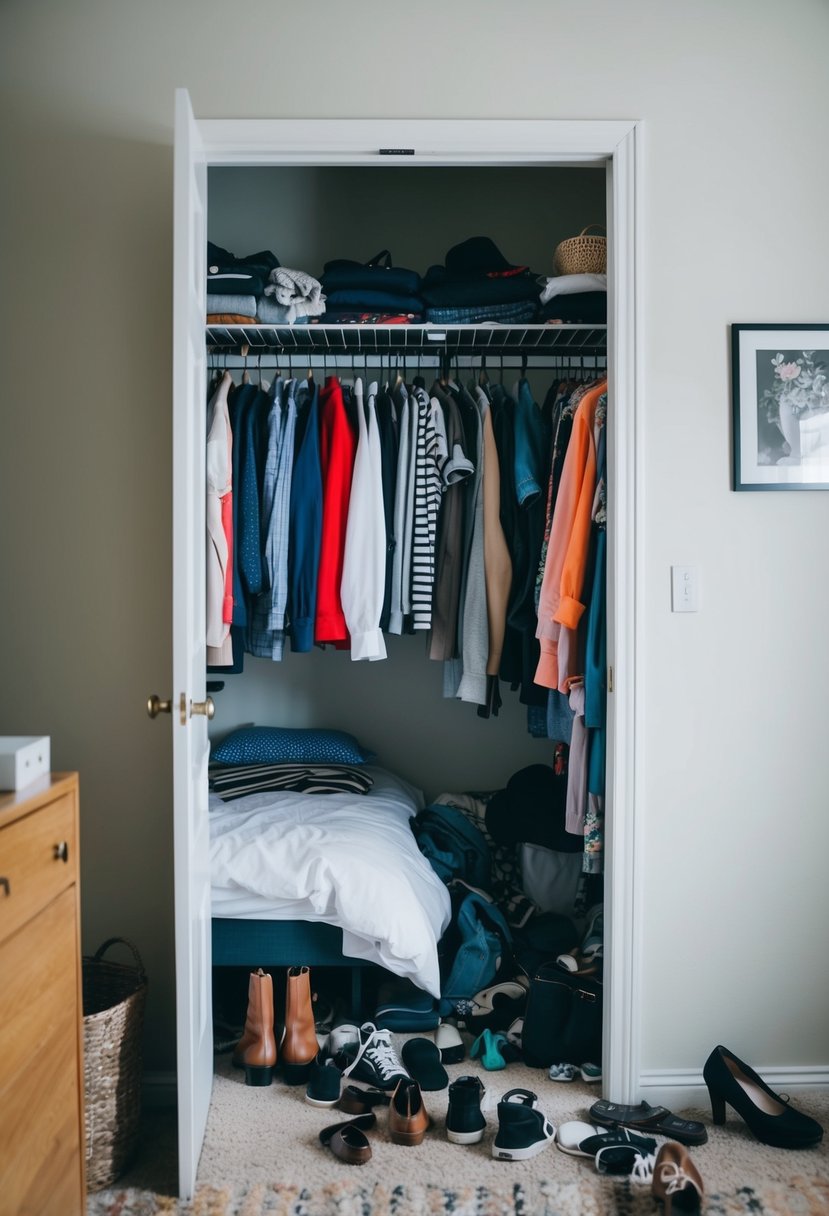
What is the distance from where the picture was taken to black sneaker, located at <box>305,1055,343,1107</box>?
2109 millimetres

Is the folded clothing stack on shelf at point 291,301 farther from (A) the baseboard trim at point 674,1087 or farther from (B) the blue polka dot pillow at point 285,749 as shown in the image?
(A) the baseboard trim at point 674,1087

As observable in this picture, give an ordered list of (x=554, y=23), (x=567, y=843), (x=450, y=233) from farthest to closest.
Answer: (x=450, y=233)
(x=567, y=843)
(x=554, y=23)

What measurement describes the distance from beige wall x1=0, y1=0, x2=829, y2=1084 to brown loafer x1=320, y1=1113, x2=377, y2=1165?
0.45m

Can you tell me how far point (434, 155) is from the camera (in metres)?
2.04

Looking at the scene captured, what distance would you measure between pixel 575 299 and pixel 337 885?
1.75 metres

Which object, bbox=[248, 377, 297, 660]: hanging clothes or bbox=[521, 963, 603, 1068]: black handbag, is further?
bbox=[248, 377, 297, 660]: hanging clothes

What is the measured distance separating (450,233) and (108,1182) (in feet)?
9.71

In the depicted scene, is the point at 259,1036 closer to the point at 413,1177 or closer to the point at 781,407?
the point at 413,1177

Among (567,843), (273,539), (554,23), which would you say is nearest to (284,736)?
(273,539)

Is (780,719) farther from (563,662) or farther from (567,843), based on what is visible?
(567,843)

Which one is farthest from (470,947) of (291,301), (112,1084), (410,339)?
(291,301)

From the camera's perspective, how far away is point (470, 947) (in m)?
2.54

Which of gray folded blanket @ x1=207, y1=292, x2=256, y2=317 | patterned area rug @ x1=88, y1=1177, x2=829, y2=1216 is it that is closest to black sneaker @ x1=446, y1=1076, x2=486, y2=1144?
patterned area rug @ x1=88, y1=1177, x2=829, y2=1216

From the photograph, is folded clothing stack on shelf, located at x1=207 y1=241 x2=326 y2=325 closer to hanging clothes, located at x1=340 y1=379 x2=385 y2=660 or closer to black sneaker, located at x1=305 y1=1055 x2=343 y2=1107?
hanging clothes, located at x1=340 y1=379 x2=385 y2=660
